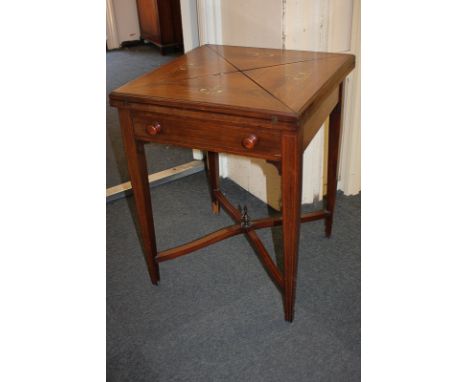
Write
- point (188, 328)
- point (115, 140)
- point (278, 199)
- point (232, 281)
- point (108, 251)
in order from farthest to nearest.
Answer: point (115, 140) < point (278, 199) < point (108, 251) < point (232, 281) < point (188, 328)

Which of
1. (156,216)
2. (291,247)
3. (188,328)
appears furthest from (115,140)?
(291,247)

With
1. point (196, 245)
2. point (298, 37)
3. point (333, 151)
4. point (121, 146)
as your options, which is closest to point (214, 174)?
point (196, 245)

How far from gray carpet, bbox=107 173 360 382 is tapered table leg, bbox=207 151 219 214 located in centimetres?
6

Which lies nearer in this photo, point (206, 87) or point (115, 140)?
point (206, 87)

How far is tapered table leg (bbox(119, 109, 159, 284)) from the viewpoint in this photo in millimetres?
1423

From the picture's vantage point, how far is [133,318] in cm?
163

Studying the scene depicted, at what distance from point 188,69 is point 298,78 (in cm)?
37

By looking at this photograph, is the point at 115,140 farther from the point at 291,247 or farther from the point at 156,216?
the point at 291,247

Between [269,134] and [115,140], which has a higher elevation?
[269,134]

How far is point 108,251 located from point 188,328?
1.95 feet

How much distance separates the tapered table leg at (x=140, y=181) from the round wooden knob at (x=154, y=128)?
0.07m

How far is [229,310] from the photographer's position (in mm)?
1630

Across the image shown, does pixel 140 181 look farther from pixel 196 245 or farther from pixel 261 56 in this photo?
pixel 261 56

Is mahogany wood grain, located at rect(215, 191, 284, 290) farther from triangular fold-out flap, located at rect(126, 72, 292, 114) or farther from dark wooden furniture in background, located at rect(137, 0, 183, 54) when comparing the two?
dark wooden furniture in background, located at rect(137, 0, 183, 54)
